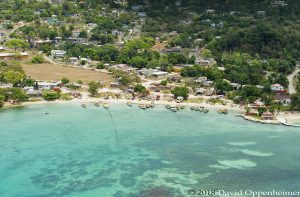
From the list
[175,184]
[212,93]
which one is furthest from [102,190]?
[212,93]

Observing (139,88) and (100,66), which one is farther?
(100,66)

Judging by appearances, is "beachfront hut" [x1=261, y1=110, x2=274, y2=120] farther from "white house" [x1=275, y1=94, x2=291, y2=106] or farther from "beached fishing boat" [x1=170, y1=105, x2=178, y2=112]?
"beached fishing boat" [x1=170, y1=105, x2=178, y2=112]

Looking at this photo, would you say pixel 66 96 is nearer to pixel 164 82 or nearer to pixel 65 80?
pixel 65 80

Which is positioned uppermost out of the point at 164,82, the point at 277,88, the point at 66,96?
the point at 277,88

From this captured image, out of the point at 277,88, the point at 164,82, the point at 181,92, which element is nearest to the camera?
the point at 181,92

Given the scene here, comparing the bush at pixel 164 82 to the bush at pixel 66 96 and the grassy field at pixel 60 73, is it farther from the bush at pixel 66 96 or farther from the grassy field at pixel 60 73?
the bush at pixel 66 96

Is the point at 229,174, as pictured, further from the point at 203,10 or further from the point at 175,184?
the point at 203,10

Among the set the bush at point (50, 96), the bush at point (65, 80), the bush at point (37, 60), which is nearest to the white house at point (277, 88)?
the bush at point (65, 80)

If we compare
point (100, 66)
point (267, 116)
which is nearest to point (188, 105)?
point (267, 116)
